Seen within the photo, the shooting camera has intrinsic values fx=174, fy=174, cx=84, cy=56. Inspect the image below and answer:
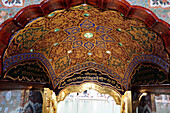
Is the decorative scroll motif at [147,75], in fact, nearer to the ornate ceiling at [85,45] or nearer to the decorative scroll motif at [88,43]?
the ornate ceiling at [85,45]

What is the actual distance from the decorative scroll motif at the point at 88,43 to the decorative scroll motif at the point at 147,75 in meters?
0.23

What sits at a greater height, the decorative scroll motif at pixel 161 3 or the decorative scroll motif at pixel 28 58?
the decorative scroll motif at pixel 161 3

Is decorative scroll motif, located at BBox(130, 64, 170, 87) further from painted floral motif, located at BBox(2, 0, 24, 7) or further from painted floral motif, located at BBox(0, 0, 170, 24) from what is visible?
painted floral motif, located at BBox(2, 0, 24, 7)

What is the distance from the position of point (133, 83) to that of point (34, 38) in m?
4.18

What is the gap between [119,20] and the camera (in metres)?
4.83

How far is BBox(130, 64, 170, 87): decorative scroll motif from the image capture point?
5.40 metres

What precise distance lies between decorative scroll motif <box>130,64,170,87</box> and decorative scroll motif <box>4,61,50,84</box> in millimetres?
3561

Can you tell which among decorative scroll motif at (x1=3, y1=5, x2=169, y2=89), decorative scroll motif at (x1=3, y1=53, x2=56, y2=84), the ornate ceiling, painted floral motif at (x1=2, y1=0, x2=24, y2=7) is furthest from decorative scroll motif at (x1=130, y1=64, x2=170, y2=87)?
painted floral motif at (x1=2, y1=0, x2=24, y2=7)

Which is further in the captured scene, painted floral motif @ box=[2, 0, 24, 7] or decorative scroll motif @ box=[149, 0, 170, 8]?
painted floral motif @ box=[2, 0, 24, 7]

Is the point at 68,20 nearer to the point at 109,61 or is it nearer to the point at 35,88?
the point at 35,88

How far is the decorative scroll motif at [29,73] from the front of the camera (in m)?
5.33

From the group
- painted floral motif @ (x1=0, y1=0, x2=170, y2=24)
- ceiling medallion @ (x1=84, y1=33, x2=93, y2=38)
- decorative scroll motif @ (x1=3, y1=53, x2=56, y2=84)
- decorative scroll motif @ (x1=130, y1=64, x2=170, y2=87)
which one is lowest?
decorative scroll motif @ (x1=130, y1=64, x2=170, y2=87)

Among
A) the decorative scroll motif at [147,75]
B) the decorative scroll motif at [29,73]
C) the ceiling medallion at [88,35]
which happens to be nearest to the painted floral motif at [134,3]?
the decorative scroll motif at [29,73]

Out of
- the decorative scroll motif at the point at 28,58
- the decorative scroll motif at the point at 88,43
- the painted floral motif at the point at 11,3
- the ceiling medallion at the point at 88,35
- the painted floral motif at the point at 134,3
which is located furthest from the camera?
the ceiling medallion at the point at 88,35
